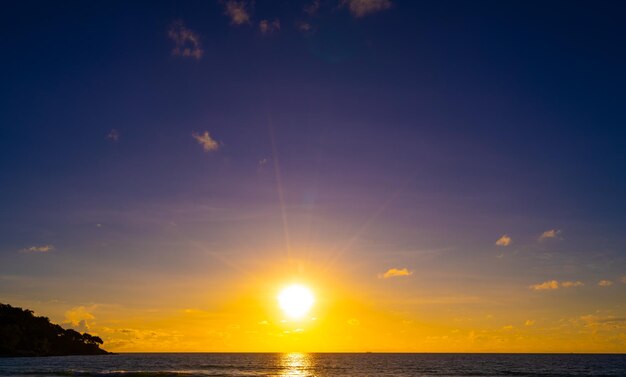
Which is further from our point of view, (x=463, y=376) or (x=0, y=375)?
(x=463, y=376)

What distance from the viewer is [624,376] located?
120 m

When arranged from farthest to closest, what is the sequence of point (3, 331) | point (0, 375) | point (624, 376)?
point (3, 331)
point (624, 376)
point (0, 375)

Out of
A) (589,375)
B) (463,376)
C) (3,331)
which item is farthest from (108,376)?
(3,331)

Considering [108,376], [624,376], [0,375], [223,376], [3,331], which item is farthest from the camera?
[3,331]

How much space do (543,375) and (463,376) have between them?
19253mm

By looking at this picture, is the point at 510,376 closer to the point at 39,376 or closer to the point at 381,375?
the point at 381,375

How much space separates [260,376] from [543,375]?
6670cm

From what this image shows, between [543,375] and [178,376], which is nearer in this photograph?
[178,376]

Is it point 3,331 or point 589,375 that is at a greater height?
point 3,331

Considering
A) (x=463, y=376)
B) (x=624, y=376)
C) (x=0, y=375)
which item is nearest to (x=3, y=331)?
(x=0, y=375)

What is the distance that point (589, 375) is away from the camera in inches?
4801

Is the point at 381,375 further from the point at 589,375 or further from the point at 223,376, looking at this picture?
the point at 589,375

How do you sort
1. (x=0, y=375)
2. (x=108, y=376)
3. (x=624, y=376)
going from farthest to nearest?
(x=624, y=376) < (x=108, y=376) < (x=0, y=375)

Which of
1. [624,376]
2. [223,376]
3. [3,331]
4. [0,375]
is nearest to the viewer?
[0,375]
